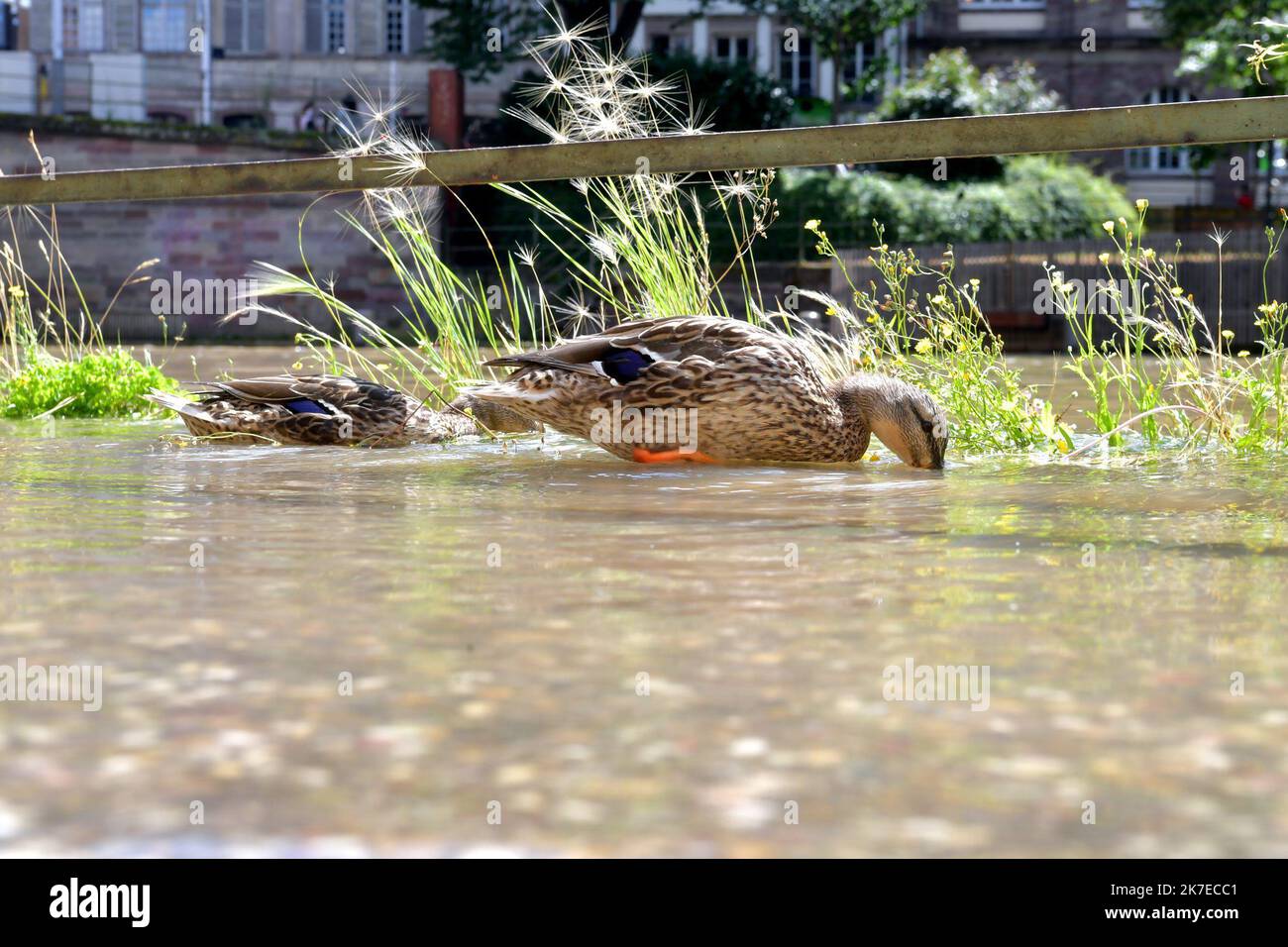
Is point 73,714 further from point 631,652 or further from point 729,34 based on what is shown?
point 729,34

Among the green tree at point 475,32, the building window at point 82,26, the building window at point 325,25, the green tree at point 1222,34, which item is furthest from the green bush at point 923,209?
the building window at point 82,26

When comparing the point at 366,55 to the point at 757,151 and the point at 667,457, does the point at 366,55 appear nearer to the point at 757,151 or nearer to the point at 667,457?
the point at 757,151

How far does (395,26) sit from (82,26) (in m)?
9.27

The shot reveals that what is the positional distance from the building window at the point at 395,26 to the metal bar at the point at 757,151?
44647 mm

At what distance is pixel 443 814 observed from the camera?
5.94ft

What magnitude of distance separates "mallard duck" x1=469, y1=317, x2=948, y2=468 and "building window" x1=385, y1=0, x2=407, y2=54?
46.2 m

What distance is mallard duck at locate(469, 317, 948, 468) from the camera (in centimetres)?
588

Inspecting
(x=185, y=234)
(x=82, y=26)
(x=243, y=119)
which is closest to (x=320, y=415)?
(x=185, y=234)

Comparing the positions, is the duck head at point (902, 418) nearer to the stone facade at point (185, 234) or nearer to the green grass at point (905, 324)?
the green grass at point (905, 324)

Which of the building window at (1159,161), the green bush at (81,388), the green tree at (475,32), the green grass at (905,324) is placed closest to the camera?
the green grass at (905,324)

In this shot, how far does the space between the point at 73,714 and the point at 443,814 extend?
0.68 metres

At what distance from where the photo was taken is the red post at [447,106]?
35.0 meters

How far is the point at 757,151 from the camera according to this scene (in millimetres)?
6129

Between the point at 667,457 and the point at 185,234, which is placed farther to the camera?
the point at 185,234
